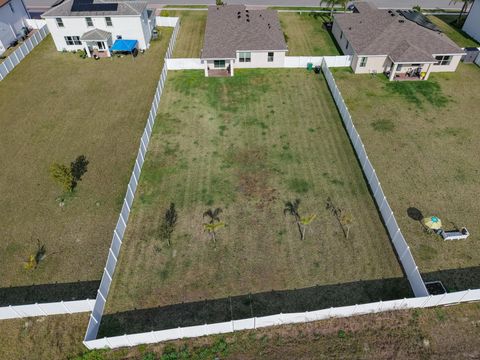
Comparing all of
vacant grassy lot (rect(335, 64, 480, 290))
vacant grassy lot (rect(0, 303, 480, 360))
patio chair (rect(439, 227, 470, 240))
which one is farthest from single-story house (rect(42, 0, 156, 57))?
patio chair (rect(439, 227, 470, 240))

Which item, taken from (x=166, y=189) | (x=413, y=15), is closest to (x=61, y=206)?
(x=166, y=189)

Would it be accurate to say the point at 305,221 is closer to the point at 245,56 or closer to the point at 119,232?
the point at 119,232

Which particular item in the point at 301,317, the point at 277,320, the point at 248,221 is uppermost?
the point at 301,317

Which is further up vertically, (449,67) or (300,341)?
(449,67)

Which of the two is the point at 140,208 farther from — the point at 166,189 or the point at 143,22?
the point at 143,22

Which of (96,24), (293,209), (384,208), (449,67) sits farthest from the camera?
A: (96,24)

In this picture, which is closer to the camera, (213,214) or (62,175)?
(213,214)

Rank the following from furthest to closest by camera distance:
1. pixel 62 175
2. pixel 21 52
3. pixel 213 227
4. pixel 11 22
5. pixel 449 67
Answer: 1. pixel 11 22
2. pixel 21 52
3. pixel 449 67
4. pixel 62 175
5. pixel 213 227

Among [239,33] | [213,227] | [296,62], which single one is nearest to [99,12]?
[239,33]
